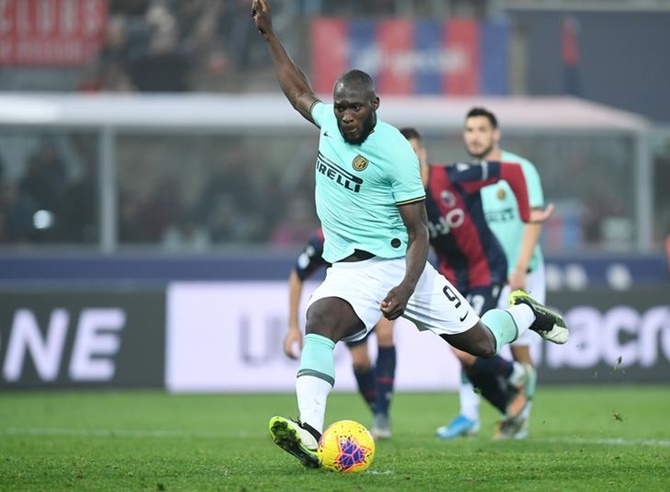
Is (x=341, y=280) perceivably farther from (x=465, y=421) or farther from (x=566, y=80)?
(x=566, y=80)

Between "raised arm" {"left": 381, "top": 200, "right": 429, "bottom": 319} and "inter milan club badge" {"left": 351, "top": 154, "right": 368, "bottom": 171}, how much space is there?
0.32m

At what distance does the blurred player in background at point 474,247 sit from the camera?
1091 cm

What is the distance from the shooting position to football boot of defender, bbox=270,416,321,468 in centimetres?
744

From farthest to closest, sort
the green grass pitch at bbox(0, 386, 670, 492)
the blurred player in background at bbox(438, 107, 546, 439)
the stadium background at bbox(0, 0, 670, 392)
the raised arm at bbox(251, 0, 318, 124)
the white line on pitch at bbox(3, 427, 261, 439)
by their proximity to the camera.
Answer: the stadium background at bbox(0, 0, 670, 392) → the white line on pitch at bbox(3, 427, 261, 439) → the blurred player in background at bbox(438, 107, 546, 439) → the raised arm at bbox(251, 0, 318, 124) → the green grass pitch at bbox(0, 386, 670, 492)

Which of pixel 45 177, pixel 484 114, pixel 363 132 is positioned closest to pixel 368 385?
pixel 484 114

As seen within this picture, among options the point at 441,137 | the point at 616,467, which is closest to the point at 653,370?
the point at 441,137

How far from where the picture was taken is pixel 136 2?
22.9 m

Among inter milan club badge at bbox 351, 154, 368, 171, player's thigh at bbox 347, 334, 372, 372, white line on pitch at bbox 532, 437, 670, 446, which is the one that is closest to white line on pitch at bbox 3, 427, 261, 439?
player's thigh at bbox 347, 334, 372, 372

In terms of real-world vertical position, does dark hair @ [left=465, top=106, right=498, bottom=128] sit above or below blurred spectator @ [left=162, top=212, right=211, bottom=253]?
above

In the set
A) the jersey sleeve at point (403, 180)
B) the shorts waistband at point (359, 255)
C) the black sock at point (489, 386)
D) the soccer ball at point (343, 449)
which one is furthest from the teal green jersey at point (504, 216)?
the soccer ball at point (343, 449)

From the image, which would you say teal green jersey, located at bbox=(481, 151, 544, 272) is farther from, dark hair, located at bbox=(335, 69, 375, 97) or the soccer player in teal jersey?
dark hair, located at bbox=(335, 69, 375, 97)

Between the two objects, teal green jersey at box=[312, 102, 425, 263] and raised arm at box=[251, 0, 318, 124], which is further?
raised arm at box=[251, 0, 318, 124]

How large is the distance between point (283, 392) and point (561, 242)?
6.89 meters

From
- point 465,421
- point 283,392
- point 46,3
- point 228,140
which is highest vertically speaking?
point 46,3
